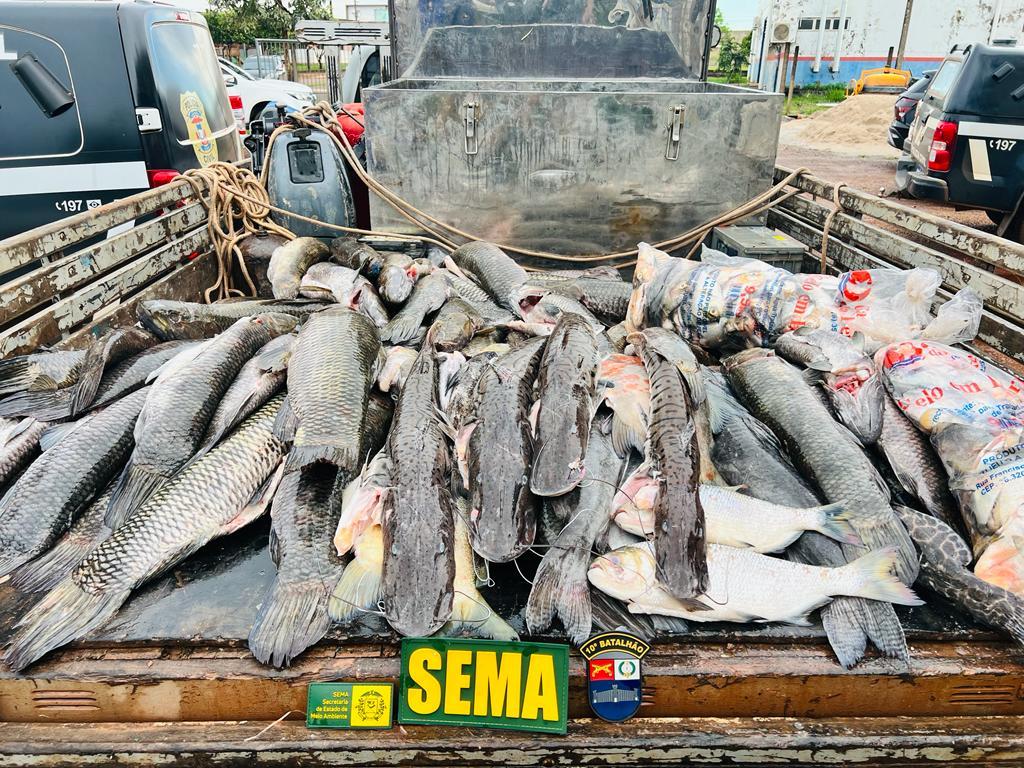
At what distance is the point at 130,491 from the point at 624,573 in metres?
1.72

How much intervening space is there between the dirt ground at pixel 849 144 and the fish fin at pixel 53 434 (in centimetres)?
1532

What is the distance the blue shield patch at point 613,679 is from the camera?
1.78 m

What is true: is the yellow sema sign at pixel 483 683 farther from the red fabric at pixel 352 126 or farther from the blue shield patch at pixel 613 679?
the red fabric at pixel 352 126

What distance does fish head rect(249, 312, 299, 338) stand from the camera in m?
3.29

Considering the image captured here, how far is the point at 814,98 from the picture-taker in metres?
32.9

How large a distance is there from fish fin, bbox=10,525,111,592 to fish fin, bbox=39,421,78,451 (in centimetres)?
49

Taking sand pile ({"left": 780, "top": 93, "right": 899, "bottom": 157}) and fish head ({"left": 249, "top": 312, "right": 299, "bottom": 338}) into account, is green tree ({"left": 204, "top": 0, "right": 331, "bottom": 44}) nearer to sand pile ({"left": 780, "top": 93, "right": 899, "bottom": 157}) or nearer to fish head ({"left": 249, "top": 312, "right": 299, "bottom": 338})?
sand pile ({"left": 780, "top": 93, "right": 899, "bottom": 157})

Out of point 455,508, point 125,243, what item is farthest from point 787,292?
point 125,243

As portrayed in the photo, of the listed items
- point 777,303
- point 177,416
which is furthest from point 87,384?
point 777,303

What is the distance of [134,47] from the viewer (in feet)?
17.7

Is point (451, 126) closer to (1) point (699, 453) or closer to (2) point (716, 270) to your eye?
(2) point (716, 270)

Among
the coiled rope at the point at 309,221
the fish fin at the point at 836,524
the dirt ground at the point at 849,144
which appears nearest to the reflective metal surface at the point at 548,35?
the coiled rope at the point at 309,221

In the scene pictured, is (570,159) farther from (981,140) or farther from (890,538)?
(981,140)

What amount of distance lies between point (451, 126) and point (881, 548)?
3.55m
